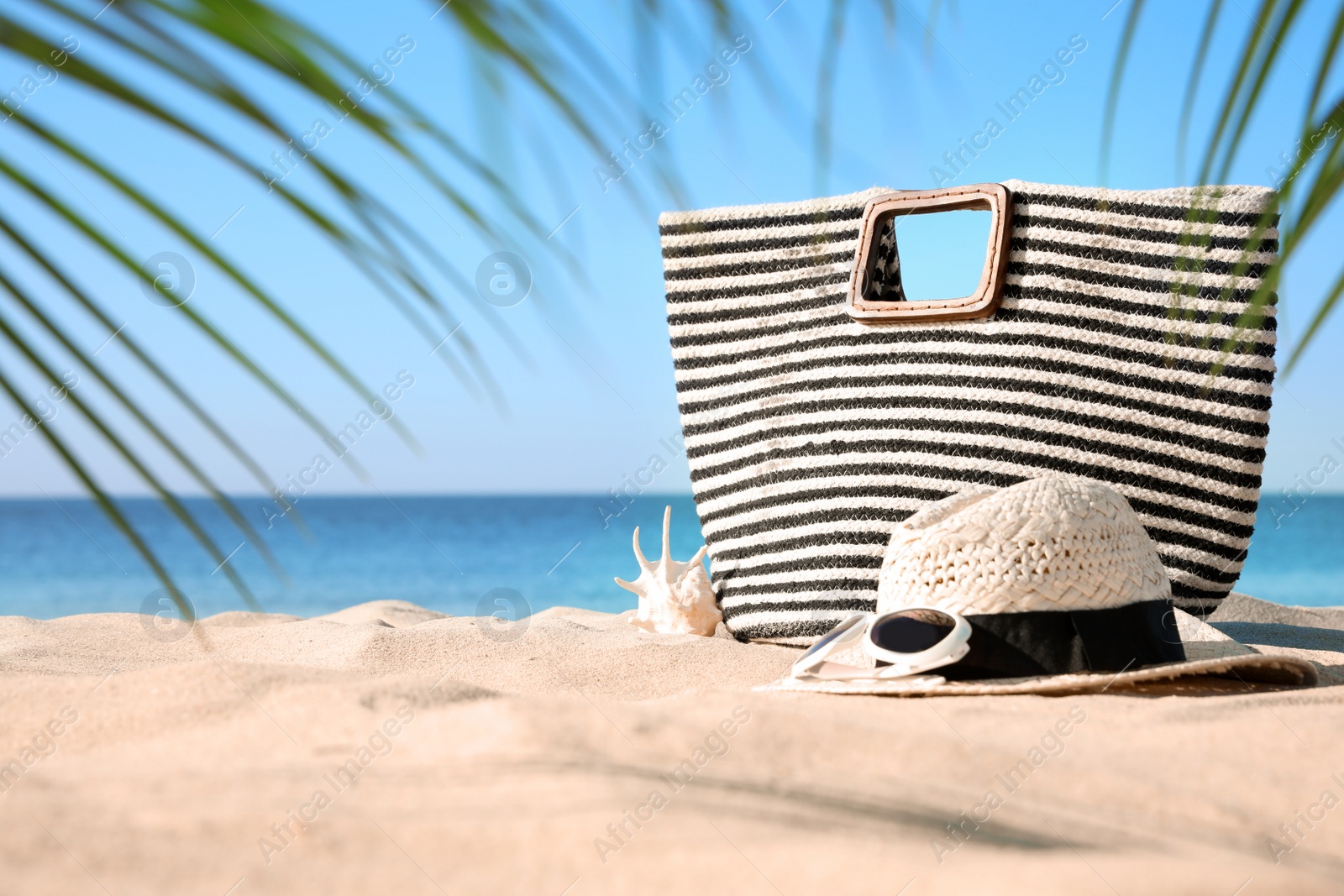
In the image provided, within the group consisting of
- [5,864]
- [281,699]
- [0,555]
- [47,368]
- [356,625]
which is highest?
[47,368]

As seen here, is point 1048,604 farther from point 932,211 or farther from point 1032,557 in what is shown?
point 932,211

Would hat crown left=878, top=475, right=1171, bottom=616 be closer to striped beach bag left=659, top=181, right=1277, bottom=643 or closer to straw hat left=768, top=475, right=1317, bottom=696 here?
straw hat left=768, top=475, right=1317, bottom=696

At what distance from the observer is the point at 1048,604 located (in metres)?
1.60

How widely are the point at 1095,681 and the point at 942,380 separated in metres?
0.90

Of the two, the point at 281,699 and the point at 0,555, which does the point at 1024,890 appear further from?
the point at 0,555

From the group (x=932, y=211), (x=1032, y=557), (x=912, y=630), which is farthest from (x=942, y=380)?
(x=912, y=630)

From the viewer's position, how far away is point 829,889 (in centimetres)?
75

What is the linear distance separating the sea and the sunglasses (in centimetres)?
510

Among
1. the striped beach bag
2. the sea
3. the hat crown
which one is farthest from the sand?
the sea

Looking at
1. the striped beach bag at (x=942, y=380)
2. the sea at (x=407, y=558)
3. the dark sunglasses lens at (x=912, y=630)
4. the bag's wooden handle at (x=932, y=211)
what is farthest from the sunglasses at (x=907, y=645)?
the sea at (x=407, y=558)

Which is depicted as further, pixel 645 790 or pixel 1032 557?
pixel 1032 557

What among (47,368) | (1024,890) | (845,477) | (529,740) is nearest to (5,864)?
(529,740)

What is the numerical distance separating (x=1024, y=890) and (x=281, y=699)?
3.18ft

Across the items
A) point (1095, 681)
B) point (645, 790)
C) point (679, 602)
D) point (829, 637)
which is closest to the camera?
point (645, 790)
